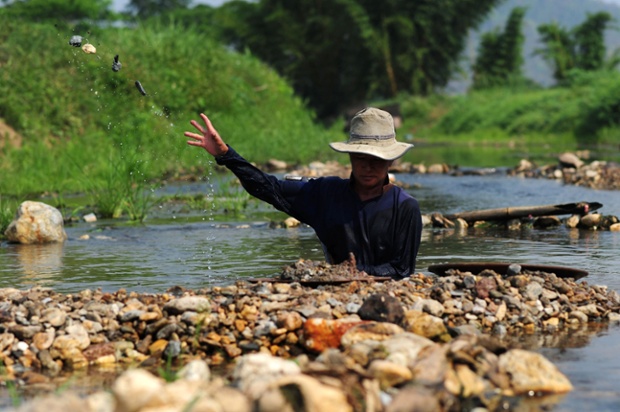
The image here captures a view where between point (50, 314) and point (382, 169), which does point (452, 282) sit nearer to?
point (382, 169)

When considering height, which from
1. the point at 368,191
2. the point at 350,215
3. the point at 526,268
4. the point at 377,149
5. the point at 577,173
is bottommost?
the point at 526,268

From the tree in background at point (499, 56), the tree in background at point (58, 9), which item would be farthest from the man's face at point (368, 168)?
the tree in background at point (499, 56)

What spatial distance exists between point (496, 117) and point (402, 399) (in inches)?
1619

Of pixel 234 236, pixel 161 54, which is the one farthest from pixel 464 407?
pixel 161 54

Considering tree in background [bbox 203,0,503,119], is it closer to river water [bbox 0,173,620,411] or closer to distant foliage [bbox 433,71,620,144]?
distant foliage [bbox 433,71,620,144]

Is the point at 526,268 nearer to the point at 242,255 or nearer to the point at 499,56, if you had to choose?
the point at 242,255

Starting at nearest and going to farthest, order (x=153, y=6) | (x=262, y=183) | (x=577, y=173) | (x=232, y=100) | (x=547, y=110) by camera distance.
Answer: (x=262, y=183), (x=577, y=173), (x=232, y=100), (x=547, y=110), (x=153, y=6)

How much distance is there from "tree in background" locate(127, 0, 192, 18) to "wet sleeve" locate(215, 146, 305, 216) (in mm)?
75425

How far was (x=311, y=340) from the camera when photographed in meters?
5.49

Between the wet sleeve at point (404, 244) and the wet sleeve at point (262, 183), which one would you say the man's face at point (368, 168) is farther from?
the wet sleeve at point (262, 183)

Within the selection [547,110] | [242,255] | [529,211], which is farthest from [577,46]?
[242,255]

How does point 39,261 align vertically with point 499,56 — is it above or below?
below

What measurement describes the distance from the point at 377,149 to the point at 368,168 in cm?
22

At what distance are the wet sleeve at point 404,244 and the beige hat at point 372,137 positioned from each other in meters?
0.47
